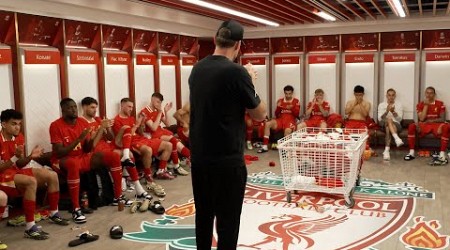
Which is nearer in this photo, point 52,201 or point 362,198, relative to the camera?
point 52,201

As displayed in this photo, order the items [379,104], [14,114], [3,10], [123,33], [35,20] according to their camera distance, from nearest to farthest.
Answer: [14,114]
[3,10]
[35,20]
[123,33]
[379,104]

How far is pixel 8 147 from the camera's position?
185 inches

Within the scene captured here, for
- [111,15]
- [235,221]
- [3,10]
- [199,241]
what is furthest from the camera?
[111,15]

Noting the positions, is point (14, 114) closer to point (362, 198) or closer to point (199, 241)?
point (199, 241)

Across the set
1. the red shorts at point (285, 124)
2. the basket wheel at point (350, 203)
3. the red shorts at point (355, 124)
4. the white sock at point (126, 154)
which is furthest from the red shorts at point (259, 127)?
the basket wheel at point (350, 203)

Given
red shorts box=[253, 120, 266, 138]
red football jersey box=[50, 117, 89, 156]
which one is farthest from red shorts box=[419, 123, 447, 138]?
red football jersey box=[50, 117, 89, 156]

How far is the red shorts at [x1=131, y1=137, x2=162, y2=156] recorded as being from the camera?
646cm

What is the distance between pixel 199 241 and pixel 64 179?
3.61 metres

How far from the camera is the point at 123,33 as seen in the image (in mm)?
7531

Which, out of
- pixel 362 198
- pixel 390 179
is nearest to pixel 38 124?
pixel 362 198

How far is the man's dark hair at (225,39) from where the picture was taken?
6.73 feet

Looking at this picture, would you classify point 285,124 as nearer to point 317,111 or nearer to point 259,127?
point 259,127

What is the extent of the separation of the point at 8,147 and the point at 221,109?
3552 millimetres

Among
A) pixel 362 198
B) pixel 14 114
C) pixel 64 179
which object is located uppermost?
pixel 14 114
